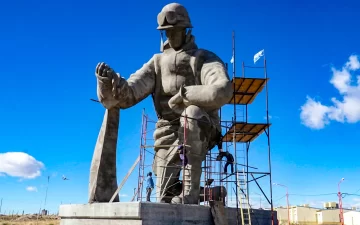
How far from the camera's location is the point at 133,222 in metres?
6.43

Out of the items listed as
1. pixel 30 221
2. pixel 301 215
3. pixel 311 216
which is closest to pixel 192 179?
pixel 301 215

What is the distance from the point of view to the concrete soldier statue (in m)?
8.00

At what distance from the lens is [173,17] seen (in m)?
8.99

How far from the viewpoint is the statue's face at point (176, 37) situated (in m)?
9.20

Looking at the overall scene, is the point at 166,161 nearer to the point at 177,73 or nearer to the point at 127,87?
the point at 127,87

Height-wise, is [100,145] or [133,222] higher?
[100,145]

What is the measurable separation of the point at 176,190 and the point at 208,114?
173cm

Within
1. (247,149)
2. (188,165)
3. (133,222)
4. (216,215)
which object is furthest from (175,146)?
(247,149)

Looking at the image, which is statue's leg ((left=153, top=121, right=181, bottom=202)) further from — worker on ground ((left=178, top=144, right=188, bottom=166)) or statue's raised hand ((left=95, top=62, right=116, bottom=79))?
statue's raised hand ((left=95, top=62, right=116, bottom=79))

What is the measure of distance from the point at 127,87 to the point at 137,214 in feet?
9.84

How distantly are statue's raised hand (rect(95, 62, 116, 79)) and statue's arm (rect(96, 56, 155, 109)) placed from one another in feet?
0.19

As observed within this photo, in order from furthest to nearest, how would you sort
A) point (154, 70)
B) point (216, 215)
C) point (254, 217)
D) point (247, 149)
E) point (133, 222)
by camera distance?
1. point (247, 149)
2. point (154, 70)
3. point (254, 217)
4. point (216, 215)
5. point (133, 222)

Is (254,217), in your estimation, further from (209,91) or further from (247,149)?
(247,149)

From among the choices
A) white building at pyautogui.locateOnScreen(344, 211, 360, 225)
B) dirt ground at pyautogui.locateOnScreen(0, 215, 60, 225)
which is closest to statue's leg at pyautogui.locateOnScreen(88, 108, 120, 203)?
dirt ground at pyautogui.locateOnScreen(0, 215, 60, 225)
